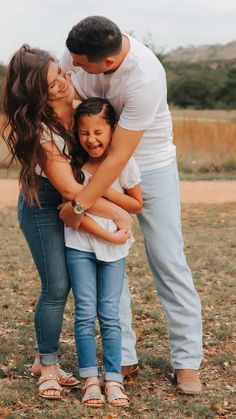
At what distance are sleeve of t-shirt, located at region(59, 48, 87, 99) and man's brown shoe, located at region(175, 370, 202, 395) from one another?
1.42 metres

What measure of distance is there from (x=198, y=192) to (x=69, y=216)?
966 centimetres

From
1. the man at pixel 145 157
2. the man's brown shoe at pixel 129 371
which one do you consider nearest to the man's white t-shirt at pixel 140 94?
the man at pixel 145 157

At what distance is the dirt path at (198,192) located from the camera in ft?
41.1

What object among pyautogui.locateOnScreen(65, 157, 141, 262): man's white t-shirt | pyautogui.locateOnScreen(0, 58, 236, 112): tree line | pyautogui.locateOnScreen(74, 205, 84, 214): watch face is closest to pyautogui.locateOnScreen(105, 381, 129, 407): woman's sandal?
pyautogui.locateOnScreen(65, 157, 141, 262): man's white t-shirt

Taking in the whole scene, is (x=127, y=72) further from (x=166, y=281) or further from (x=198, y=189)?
(x=198, y=189)

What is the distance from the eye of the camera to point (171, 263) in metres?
4.10

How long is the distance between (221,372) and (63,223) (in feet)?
4.37

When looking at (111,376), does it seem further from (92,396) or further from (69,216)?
(69,216)

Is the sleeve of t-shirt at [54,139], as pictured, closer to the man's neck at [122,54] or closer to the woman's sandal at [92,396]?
the man's neck at [122,54]

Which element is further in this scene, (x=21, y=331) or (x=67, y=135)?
(x=21, y=331)

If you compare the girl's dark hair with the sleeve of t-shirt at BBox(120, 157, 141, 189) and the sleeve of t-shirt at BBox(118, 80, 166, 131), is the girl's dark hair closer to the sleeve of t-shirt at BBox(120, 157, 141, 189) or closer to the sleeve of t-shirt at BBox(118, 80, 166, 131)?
the sleeve of t-shirt at BBox(118, 80, 166, 131)

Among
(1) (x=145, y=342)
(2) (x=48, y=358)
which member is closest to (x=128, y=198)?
(2) (x=48, y=358)

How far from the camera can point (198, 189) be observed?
44.6ft

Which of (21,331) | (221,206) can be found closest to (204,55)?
(221,206)
